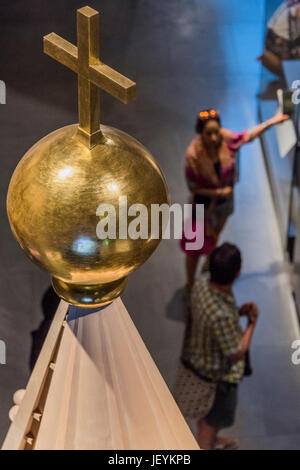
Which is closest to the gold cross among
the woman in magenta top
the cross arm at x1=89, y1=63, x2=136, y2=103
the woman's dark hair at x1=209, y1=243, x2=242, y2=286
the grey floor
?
the cross arm at x1=89, y1=63, x2=136, y2=103

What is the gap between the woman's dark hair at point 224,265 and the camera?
3279 millimetres

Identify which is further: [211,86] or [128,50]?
[128,50]

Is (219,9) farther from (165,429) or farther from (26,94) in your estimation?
(165,429)

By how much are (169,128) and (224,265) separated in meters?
2.71

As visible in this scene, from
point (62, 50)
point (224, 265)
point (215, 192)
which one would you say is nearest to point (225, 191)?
point (215, 192)

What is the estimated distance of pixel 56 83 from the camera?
6.29 meters

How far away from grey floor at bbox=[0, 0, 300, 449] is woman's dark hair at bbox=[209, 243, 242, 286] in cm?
107

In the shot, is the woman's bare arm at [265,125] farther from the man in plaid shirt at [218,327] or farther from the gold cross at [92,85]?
the gold cross at [92,85]

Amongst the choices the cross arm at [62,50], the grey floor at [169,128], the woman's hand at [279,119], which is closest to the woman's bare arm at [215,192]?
the woman's hand at [279,119]

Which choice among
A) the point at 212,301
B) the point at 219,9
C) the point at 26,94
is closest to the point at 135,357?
the point at 212,301

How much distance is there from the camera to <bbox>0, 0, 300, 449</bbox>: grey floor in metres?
4.26

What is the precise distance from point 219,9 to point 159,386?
673cm

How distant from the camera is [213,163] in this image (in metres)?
4.19

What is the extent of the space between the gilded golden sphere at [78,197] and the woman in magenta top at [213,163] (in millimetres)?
3245
